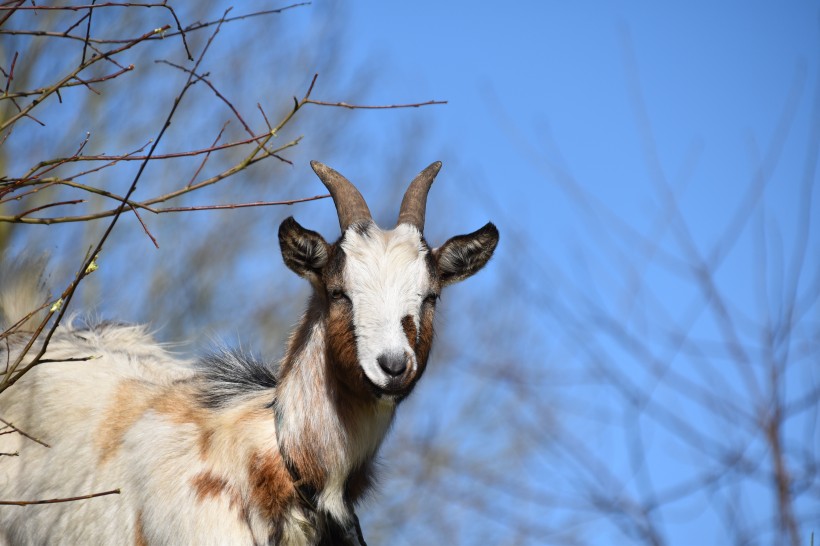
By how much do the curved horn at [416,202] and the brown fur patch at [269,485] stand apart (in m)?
1.44

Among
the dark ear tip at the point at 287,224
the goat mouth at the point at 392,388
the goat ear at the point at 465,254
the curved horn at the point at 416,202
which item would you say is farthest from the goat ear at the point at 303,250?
the goat mouth at the point at 392,388

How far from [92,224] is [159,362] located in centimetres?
903

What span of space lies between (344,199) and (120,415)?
1769mm

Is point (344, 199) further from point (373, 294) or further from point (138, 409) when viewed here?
point (138, 409)

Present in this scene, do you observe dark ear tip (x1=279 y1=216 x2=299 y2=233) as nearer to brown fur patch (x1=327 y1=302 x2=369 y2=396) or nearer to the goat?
the goat

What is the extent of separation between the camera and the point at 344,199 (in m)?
5.86

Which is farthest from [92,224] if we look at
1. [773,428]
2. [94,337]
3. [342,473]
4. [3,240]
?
[773,428]

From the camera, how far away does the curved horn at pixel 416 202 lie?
19.3 feet

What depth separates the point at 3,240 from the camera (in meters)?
13.7

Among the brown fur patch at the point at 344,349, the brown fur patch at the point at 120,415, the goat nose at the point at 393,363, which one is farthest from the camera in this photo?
the brown fur patch at the point at 120,415

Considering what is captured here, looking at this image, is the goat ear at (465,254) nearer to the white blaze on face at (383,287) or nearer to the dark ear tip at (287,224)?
the white blaze on face at (383,287)

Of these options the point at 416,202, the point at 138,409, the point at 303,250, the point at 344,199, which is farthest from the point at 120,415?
the point at 416,202

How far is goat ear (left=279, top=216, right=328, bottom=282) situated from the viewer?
554 centimetres

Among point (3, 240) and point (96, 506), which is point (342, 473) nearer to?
point (96, 506)
